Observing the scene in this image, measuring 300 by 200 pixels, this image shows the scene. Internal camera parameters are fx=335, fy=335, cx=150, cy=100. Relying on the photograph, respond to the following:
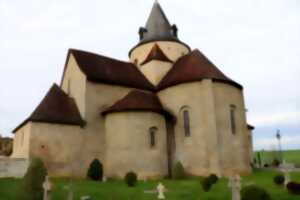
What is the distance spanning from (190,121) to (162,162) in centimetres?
393

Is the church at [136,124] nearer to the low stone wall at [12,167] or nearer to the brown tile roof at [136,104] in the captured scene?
the brown tile roof at [136,104]

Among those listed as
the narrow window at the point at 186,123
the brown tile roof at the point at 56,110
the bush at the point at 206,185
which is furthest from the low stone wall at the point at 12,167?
the narrow window at the point at 186,123

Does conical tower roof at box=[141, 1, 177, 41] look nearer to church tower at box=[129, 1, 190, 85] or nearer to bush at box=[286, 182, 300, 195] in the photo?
church tower at box=[129, 1, 190, 85]

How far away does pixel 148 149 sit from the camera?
25.0 meters

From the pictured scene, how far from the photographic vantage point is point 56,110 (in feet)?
81.1

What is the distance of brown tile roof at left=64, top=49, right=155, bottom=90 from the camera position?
2714cm

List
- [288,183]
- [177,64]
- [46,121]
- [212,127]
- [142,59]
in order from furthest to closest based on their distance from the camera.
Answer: [142,59], [177,64], [212,127], [46,121], [288,183]

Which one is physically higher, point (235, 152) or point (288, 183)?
point (235, 152)

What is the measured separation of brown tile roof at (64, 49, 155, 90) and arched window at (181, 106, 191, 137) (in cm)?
423

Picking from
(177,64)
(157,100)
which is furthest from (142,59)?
(157,100)

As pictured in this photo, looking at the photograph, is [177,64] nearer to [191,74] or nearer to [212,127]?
[191,74]

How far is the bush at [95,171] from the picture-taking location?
76.1 ft

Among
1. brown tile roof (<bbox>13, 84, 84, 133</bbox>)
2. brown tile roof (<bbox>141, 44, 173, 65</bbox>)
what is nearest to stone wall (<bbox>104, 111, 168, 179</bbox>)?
brown tile roof (<bbox>13, 84, 84, 133</bbox>)

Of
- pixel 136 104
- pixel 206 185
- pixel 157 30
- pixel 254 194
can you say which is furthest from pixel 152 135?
pixel 254 194
